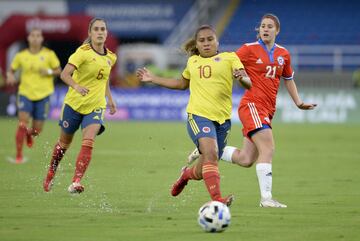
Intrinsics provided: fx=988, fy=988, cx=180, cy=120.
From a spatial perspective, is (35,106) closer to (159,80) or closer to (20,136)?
(20,136)

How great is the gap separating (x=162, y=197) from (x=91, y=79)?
1820mm

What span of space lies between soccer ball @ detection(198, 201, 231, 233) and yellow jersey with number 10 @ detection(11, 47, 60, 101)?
383 inches

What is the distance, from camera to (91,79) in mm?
13047

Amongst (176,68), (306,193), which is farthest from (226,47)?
(306,193)

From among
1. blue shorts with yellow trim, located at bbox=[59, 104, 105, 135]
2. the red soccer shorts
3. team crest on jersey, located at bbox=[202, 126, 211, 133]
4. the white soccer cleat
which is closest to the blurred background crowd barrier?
blue shorts with yellow trim, located at bbox=[59, 104, 105, 135]

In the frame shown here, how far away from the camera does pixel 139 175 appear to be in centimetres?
1650

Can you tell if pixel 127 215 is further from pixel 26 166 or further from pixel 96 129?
pixel 26 166

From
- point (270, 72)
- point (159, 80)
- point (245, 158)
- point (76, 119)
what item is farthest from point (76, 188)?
point (270, 72)

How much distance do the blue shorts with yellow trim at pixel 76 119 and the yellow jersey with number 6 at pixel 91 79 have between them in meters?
0.06

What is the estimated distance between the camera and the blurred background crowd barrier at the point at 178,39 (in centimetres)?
3234

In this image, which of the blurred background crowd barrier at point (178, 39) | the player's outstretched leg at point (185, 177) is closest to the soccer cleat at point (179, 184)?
the player's outstretched leg at point (185, 177)

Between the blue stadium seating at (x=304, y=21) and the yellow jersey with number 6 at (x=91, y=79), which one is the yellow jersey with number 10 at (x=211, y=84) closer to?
the yellow jersey with number 6 at (x=91, y=79)

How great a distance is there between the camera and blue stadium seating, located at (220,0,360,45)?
4009cm

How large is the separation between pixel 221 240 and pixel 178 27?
32.9 metres
